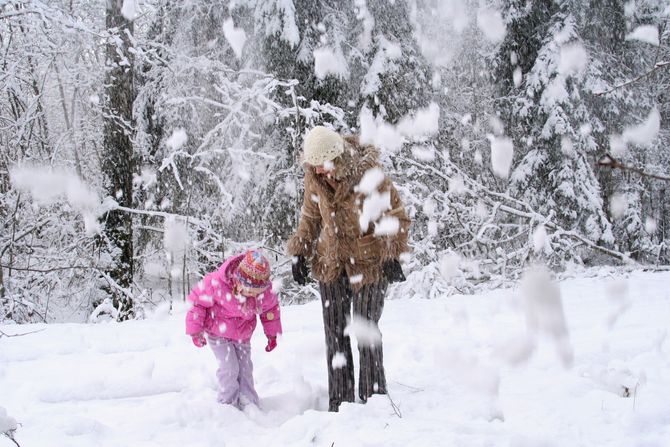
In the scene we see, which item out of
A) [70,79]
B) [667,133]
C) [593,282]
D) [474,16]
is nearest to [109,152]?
[70,79]

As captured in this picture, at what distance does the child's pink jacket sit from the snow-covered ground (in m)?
0.43

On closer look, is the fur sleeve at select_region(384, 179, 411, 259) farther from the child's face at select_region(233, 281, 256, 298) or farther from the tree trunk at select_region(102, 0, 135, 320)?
the tree trunk at select_region(102, 0, 135, 320)

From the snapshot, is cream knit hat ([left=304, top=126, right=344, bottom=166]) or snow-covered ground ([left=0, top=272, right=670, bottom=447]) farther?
cream knit hat ([left=304, top=126, right=344, bottom=166])

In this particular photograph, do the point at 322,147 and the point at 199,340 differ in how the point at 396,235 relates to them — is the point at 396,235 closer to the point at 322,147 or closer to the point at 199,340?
the point at 322,147

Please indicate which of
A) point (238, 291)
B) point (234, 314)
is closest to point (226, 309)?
point (234, 314)

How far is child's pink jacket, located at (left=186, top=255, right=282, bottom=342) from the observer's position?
355 cm

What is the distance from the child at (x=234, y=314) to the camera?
3.46 m

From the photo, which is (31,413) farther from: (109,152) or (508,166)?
(508,166)

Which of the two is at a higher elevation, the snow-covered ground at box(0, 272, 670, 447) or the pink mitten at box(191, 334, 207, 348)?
the pink mitten at box(191, 334, 207, 348)

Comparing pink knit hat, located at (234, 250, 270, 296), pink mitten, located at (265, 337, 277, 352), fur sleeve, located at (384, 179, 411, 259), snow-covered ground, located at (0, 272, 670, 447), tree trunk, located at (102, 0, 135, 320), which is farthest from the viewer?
tree trunk, located at (102, 0, 135, 320)

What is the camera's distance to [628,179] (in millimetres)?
11156

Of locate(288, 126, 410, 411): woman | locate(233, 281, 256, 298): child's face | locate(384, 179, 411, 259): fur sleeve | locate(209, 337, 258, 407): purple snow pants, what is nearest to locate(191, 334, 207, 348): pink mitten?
locate(209, 337, 258, 407): purple snow pants

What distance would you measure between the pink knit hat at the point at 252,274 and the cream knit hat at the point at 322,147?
2.52 ft

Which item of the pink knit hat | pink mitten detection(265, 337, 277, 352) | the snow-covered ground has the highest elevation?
the pink knit hat
